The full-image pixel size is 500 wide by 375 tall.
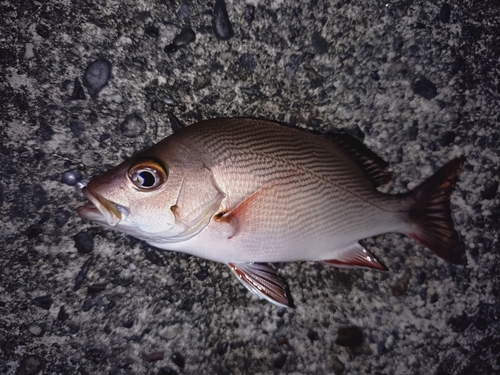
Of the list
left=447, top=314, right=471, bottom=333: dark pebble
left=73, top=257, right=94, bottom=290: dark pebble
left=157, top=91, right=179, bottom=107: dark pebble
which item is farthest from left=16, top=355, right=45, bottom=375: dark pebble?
left=447, top=314, right=471, bottom=333: dark pebble

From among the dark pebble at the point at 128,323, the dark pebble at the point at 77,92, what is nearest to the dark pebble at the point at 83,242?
the dark pebble at the point at 128,323

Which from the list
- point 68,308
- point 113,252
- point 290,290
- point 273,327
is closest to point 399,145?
point 290,290

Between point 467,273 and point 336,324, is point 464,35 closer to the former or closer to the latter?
point 467,273

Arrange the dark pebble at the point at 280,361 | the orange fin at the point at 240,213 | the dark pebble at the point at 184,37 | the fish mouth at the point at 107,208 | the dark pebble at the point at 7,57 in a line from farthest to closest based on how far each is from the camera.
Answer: the dark pebble at the point at 280,361 < the dark pebble at the point at 184,37 < the dark pebble at the point at 7,57 < the orange fin at the point at 240,213 < the fish mouth at the point at 107,208

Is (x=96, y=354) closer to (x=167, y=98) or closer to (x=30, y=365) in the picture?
(x=30, y=365)

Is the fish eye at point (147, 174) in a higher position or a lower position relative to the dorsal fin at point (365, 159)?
lower

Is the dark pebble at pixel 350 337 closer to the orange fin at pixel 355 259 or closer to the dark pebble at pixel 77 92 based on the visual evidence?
the orange fin at pixel 355 259
